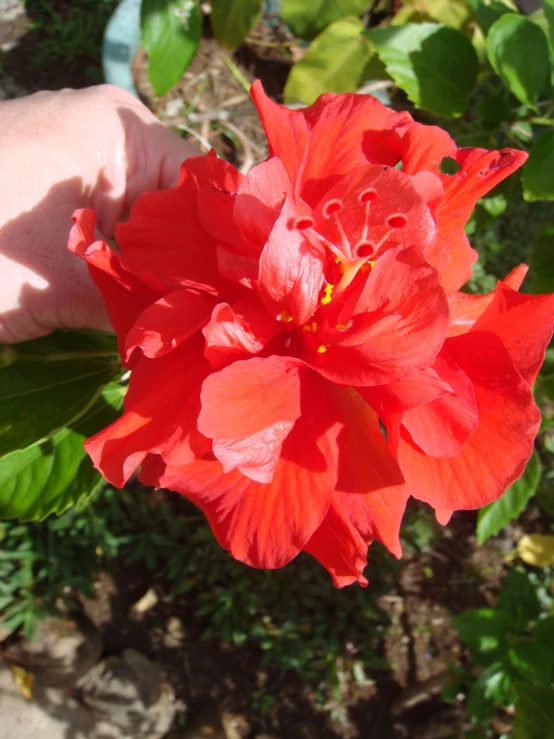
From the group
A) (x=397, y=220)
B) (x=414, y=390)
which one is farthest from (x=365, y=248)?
(x=414, y=390)

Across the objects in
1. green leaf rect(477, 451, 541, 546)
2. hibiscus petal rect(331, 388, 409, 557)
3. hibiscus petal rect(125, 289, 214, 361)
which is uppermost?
hibiscus petal rect(125, 289, 214, 361)

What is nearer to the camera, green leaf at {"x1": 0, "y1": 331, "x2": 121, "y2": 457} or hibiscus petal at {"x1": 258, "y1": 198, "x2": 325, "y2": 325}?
hibiscus petal at {"x1": 258, "y1": 198, "x2": 325, "y2": 325}

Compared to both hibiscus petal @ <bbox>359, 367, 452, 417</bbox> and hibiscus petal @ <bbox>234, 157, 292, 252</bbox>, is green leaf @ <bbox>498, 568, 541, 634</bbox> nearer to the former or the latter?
hibiscus petal @ <bbox>359, 367, 452, 417</bbox>

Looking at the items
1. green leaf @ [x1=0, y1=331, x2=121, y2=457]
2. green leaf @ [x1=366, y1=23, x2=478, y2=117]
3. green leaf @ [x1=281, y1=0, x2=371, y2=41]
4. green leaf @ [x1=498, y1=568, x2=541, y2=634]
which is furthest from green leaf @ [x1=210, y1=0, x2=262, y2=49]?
green leaf @ [x1=498, y1=568, x2=541, y2=634]

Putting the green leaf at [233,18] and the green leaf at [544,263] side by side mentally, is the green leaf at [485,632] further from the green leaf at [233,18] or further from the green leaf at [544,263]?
the green leaf at [233,18]

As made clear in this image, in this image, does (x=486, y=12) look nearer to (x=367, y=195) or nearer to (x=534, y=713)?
(x=367, y=195)

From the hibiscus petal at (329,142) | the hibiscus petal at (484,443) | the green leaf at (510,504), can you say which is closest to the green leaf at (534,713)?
the green leaf at (510,504)
